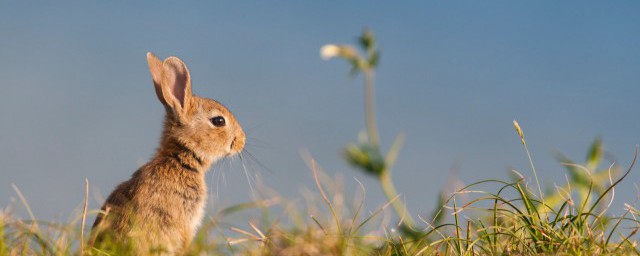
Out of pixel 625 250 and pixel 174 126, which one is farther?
pixel 174 126

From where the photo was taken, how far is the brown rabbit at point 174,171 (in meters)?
5.47

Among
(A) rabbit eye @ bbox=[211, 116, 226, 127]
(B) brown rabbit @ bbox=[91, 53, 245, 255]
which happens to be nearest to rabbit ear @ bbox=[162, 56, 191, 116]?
(B) brown rabbit @ bbox=[91, 53, 245, 255]

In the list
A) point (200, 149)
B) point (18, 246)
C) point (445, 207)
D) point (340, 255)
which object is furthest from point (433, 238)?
point (200, 149)

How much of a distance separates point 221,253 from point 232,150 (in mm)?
3272

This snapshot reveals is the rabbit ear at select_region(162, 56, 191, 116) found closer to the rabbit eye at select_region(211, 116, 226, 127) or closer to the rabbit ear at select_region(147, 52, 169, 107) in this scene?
the rabbit ear at select_region(147, 52, 169, 107)

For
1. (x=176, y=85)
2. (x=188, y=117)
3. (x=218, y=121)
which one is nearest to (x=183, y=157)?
(x=188, y=117)

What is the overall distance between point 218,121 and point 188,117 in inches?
14.3

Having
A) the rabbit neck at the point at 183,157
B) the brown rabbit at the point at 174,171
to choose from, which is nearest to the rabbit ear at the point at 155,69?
the brown rabbit at the point at 174,171

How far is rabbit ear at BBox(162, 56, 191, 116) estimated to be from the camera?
6719 millimetres

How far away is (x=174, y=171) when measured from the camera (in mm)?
6195

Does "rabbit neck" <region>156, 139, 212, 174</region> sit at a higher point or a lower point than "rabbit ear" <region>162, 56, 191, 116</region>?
lower

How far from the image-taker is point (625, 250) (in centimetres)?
404

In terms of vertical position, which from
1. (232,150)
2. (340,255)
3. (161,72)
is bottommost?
(232,150)

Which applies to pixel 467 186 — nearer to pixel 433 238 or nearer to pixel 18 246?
pixel 433 238
